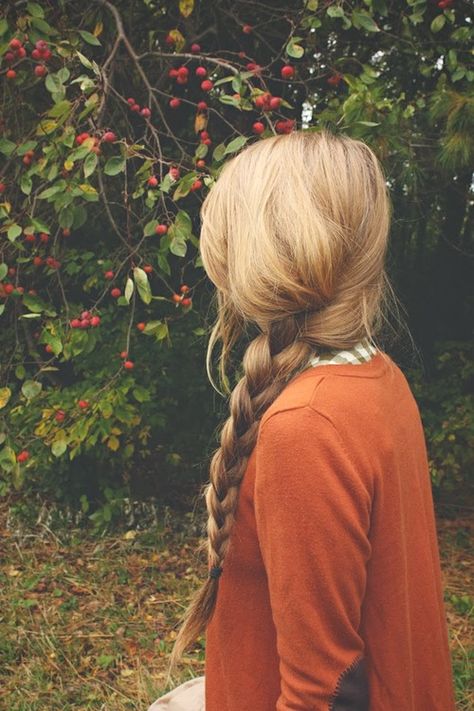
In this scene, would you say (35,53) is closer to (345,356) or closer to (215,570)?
(345,356)

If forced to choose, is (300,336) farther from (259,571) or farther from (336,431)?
(259,571)

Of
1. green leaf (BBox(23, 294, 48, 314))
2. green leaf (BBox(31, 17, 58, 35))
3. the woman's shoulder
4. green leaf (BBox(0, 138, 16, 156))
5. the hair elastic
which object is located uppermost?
green leaf (BBox(31, 17, 58, 35))

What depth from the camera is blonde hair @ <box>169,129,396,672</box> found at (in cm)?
102

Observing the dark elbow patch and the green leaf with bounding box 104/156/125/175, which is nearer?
the dark elbow patch

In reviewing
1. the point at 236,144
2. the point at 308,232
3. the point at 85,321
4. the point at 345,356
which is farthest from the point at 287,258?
the point at 85,321

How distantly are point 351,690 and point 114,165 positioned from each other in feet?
6.05

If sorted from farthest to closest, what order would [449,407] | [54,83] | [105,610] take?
[449,407], [105,610], [54,83]

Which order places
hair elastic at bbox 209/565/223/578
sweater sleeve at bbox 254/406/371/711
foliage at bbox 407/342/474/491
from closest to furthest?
sweater sleeve at bbox 254/406/371/711 < hair elastic at bbox 209/565/223/578 < foliage at bbox 407/342/474/491

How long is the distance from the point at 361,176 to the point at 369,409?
37cm

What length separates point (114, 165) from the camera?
2283mm

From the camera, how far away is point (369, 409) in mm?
1006

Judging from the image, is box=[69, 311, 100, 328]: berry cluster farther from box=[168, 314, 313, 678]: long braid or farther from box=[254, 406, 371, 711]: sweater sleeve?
box=[254, 406, 371, 711]: sweater sleeve

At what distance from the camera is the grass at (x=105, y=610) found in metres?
2.92

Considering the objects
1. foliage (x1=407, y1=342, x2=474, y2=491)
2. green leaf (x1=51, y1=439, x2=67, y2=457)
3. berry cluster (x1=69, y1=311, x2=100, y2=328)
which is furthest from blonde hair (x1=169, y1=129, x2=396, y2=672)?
foliage (x1=407, y1=342, x2=474, y2=491)
